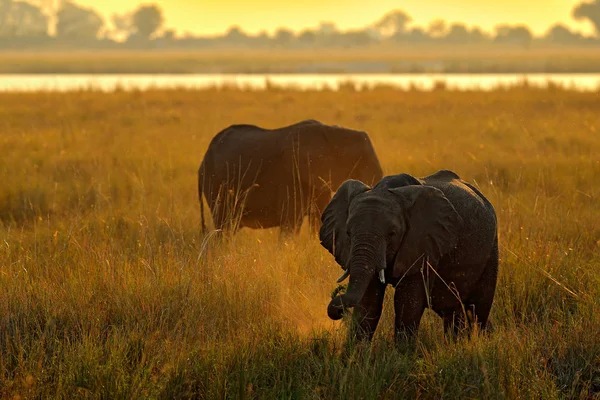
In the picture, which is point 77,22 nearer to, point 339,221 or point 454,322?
point 454,322

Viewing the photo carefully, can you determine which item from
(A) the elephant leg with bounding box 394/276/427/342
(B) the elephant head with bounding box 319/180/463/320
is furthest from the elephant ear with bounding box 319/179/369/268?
(A) the elephant leg with bounding box 394/276/427/342

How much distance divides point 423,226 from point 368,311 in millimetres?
532

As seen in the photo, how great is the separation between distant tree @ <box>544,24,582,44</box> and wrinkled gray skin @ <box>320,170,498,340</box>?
148 m

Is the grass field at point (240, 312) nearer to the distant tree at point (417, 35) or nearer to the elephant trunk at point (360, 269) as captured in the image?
the elephant trunk at point (360, 269)

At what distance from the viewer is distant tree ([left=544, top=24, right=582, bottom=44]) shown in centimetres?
14725

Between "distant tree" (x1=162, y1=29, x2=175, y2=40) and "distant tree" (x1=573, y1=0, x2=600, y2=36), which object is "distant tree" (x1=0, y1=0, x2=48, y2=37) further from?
"distant tree" (x1=573, y1=0, x2=600, y2=36)

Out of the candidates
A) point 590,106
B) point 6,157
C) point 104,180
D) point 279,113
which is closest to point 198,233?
point 104,180

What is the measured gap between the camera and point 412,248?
14.5ft

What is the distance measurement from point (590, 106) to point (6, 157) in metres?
12.8

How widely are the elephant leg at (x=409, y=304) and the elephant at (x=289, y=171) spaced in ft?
9.56

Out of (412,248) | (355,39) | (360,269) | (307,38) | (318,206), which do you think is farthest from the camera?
(307,38)

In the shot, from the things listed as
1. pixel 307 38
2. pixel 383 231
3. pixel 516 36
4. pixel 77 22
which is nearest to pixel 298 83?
pixel 383 231

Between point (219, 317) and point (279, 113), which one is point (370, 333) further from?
point (279, 113)

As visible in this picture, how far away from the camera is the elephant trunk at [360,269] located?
4.10 metres
